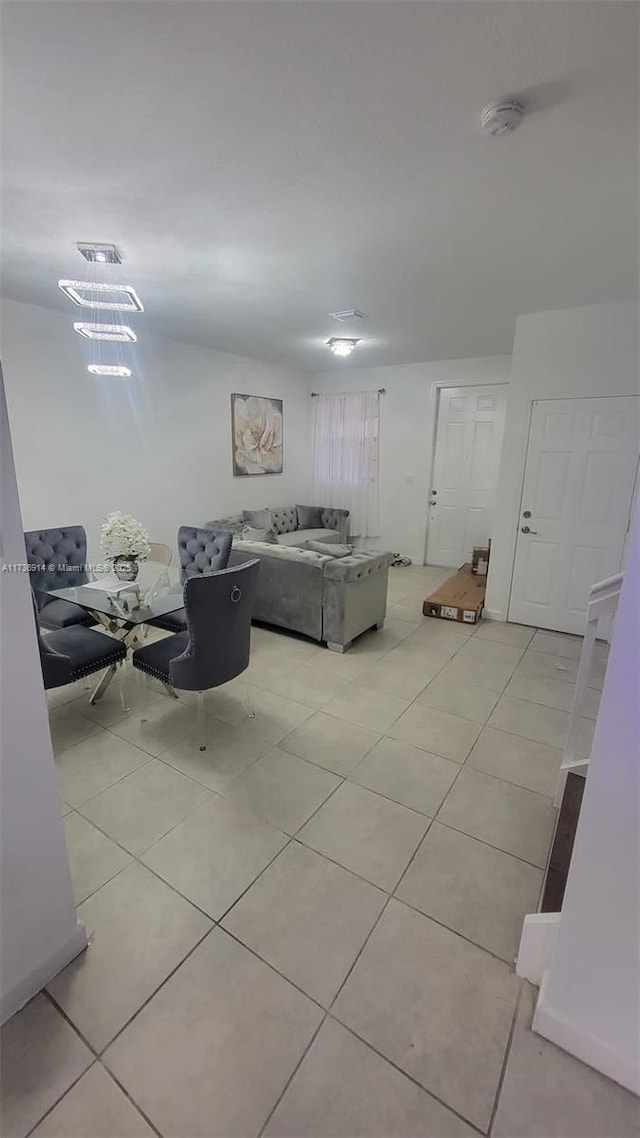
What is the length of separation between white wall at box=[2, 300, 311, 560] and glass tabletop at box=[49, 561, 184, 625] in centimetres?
126

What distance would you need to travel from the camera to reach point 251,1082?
1082 mm

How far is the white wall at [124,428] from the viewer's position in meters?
3.60

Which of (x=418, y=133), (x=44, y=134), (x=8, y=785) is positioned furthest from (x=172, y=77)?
(x=8, y=785)

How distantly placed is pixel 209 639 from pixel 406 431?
15.1ft

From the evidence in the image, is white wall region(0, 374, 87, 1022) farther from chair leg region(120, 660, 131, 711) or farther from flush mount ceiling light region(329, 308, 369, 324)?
flush mount ceiling light region(329, 308, 369, 324)

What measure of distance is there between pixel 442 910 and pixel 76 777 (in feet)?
5.48

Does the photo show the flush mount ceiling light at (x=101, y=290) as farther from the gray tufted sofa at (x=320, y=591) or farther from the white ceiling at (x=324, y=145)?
the gray tufted sofa at (x=320, y=591)

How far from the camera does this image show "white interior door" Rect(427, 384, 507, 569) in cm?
529

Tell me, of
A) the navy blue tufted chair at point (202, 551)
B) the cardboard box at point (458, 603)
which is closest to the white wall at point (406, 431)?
the cardboard box at point (458, 603)

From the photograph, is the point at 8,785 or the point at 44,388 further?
the point at 44,388

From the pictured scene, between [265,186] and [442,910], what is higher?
[265,186]

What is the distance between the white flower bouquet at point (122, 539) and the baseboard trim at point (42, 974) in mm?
1863

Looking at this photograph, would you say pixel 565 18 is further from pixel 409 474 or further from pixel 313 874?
pixel 409 474

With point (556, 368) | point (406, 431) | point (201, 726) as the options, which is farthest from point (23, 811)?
point (406, 431)
